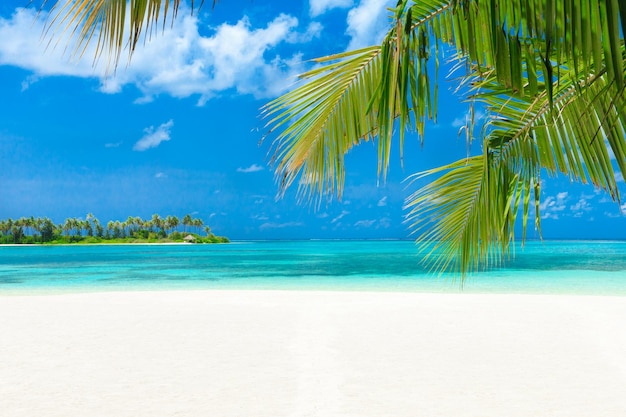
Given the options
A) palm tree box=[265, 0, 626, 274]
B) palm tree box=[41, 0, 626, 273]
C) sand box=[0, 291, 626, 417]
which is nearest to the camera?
palm tree box=[41, 0, 626, 273]

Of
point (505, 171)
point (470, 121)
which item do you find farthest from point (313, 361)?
point (470, 121)

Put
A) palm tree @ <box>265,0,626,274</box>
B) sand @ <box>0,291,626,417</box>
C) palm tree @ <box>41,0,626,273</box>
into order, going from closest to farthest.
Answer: palm tree @ <box>41,0,626,273</box>
palm tree @ <box>265,0,626,274</box>
sand @ <box>0,291,626,417</box>

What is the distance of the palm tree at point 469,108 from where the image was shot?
121 centimetres

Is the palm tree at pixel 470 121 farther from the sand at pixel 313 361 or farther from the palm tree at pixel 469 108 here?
the sand at pixel 313 361

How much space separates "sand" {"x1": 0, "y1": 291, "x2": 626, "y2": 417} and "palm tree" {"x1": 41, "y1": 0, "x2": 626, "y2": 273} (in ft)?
4.83

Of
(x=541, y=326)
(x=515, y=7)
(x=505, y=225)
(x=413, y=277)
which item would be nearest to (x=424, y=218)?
(x=505, y=225)

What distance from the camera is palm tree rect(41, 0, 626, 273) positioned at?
1206 millimetres

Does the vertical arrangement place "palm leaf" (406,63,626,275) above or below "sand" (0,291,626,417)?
above

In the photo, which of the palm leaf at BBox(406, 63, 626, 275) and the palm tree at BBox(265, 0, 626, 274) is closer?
the palm tree at BBox(265, 0, 626, 274)

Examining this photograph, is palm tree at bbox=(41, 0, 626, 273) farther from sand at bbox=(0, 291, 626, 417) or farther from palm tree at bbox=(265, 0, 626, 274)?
sand at bbox=(0, 291, 626, 417)

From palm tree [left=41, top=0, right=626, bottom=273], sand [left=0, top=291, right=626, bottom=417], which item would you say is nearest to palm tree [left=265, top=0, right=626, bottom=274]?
palm tree [left=41, top=0, right=626, bottom=273]

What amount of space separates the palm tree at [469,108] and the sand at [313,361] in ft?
4.83

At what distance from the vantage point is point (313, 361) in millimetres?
4773

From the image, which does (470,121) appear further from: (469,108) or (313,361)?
(313,361)
